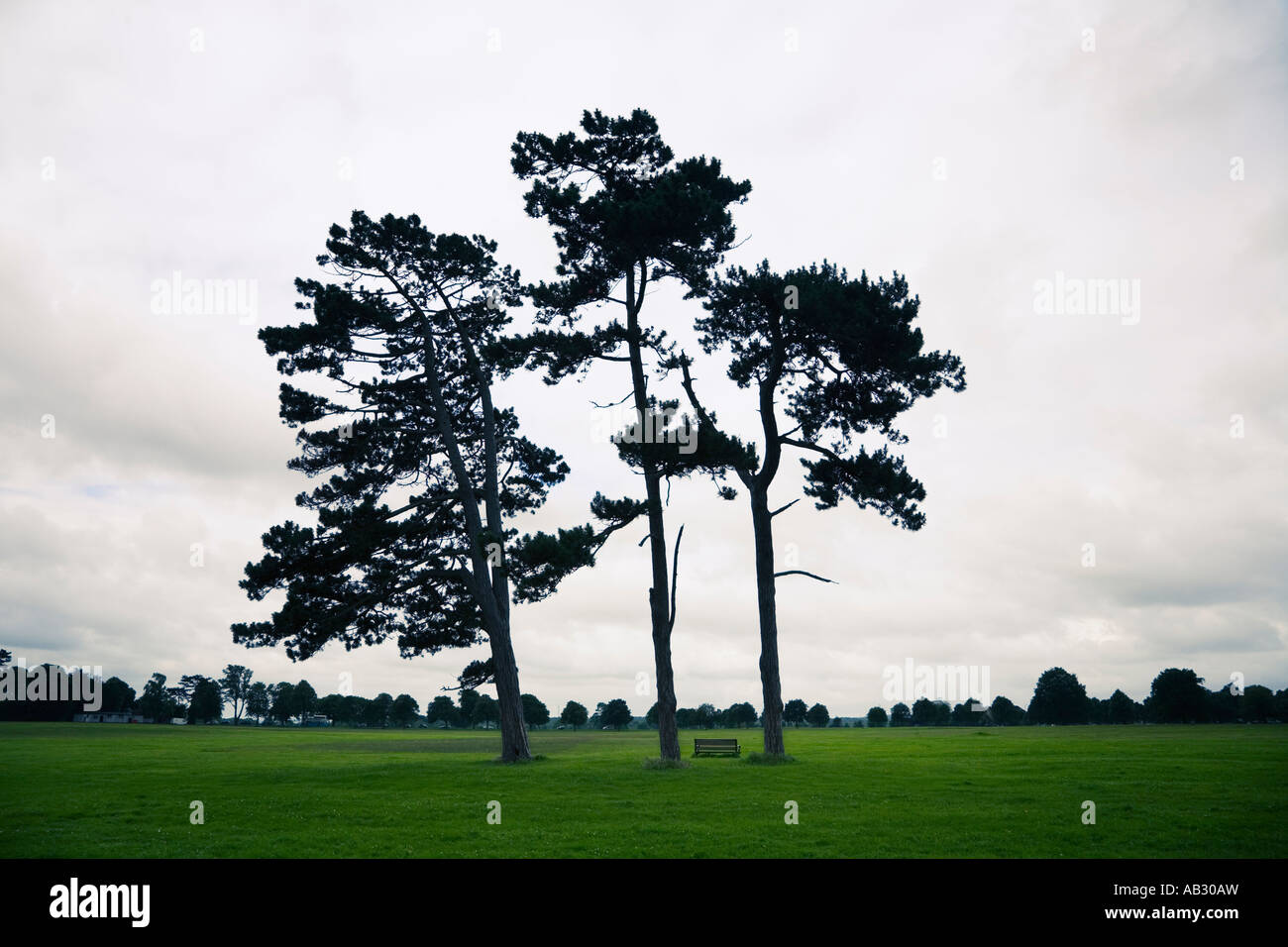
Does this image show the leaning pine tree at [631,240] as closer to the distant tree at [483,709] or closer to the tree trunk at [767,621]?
the tree trunk at [767,621]

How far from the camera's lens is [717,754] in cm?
3888

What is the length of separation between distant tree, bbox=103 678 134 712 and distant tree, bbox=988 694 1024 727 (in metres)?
173

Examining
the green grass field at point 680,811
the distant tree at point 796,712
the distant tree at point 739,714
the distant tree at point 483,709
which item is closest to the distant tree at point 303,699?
the distant tree at point 483,709

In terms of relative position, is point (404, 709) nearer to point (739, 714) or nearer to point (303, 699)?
point (303, 699)

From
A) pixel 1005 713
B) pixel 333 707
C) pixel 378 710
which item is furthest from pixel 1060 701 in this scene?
pixel 333 707

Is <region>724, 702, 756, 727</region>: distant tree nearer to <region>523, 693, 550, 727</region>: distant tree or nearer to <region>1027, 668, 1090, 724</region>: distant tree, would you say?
<region>523, 693, 550, 727</region>: distant tree

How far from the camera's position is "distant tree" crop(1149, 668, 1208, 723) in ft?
406

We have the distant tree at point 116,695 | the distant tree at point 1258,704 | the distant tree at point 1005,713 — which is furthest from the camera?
the distant tree at point 116,695

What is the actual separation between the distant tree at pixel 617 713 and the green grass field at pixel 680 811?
154541 mm

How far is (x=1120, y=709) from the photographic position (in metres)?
142

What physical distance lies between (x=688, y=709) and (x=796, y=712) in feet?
83.6

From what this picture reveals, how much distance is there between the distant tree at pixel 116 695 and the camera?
174250mm
